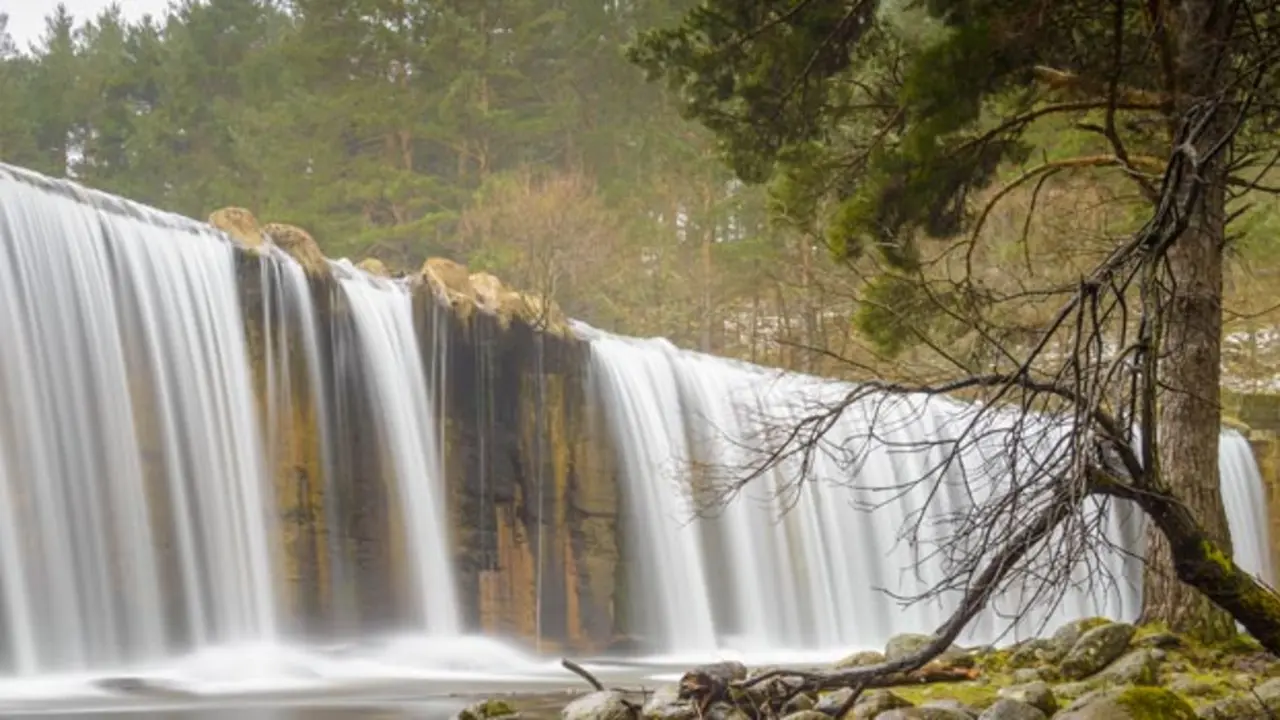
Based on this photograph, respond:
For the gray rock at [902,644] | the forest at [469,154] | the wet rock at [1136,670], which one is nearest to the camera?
the wet rock at [1136,670]

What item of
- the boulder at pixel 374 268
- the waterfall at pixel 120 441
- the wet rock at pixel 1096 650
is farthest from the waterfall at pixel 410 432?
the wet rock at pixel 1096 650

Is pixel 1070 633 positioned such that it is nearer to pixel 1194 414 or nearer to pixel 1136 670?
pixel 1136 670

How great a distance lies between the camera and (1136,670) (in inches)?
311

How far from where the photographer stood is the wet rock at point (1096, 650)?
8477mm

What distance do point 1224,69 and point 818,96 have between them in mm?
3500

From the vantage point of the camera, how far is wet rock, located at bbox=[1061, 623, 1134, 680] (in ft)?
27.8

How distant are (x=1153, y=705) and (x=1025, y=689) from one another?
144 centimetres

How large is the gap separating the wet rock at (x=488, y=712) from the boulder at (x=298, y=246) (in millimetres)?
10243

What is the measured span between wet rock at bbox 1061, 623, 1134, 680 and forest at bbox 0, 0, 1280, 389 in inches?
892

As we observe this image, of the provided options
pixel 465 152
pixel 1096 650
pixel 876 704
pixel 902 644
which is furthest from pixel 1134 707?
pixel 465 152

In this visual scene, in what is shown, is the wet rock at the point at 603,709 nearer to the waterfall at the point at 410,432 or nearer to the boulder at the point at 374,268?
the waterfall at the point at 410,432

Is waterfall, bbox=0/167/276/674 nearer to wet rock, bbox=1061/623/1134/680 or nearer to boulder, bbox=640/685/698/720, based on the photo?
boulder, bbox=640/685/698/720

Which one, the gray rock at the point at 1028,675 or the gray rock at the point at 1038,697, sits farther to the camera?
the gray rock at the point at 1028,675

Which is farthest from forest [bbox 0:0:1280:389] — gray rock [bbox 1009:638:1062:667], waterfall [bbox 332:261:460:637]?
gray rock [bbox 1009:638:1062:667]
